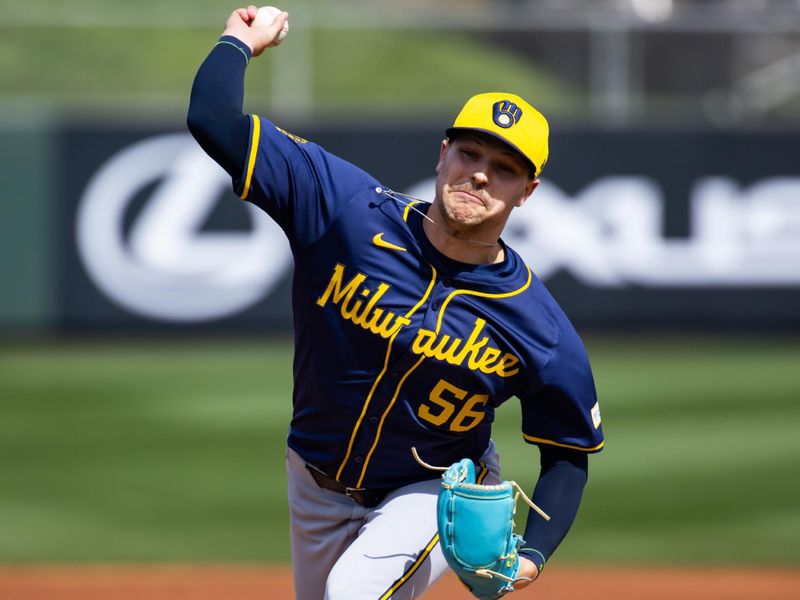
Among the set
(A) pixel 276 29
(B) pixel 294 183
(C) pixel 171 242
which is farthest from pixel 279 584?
(C) pixel 171 242

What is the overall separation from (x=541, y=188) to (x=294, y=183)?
8.46 metres

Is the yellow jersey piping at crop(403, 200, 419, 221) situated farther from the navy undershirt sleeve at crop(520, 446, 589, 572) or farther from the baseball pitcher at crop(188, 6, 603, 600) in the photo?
the navy undershirt sleeve at crop(520, 446, 589, 572)

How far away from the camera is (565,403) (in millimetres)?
3996

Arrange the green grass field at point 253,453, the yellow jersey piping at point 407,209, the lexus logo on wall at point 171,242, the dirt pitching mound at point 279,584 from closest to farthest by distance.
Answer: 1. the yellow jersey piping at point 407,209
2. the dirt pitching mound at point 279,584
3. the green grass field at point 253,453
4. the lexus logo on wall at point 171,242

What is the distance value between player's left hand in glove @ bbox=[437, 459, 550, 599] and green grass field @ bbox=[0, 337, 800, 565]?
3536mm

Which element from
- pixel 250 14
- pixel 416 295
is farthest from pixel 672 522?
pixel 250 14

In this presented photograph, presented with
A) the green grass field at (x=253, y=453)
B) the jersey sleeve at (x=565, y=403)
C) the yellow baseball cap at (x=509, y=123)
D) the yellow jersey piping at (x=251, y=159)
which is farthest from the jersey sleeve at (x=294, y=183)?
the green grass field at (x=253, y=453)

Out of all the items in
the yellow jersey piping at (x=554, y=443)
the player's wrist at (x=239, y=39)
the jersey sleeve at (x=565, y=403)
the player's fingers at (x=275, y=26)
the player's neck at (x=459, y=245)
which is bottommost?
the yellow jersey piping at (x=554, y=443)

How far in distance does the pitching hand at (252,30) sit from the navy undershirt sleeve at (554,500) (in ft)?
4.99

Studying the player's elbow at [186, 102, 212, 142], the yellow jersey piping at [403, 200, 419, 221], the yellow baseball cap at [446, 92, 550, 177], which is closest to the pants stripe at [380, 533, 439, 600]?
the yellow jersey piping at [403, 200, 419, 221]

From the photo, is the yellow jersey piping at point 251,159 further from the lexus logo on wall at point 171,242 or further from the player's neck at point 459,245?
the lexus logo on wall at point 171,242

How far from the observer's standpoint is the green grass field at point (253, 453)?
7.36 m

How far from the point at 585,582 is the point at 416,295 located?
322 centimetres

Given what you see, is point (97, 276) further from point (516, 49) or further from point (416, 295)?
point (416, 295)
